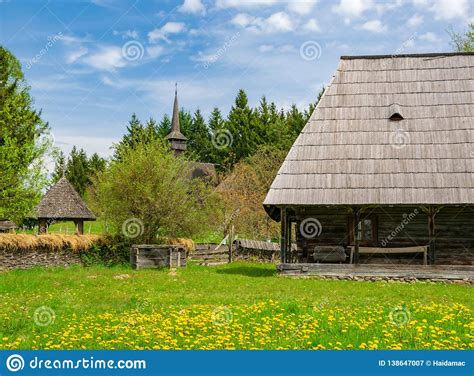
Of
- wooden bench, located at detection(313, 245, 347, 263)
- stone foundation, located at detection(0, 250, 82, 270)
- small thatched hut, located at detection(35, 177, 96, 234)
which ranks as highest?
small thatched hut, located at detection(35, 177, 96, 234)

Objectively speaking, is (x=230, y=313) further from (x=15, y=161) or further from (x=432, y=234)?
(x=15, y=161)

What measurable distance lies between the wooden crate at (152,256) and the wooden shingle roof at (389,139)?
506cm

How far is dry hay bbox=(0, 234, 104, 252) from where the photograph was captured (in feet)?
63.4

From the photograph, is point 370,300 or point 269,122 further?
point 269,122

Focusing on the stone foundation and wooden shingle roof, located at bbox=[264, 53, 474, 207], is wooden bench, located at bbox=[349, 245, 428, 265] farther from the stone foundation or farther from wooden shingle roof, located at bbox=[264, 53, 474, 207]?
the stone foundation

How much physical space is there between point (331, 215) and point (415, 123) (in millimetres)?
4815

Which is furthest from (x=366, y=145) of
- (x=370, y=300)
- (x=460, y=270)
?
(x=370, y=300)

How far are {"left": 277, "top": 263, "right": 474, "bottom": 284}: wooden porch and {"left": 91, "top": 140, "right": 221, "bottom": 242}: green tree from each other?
6522mm

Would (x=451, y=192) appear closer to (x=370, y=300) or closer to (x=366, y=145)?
(x=366, y=145)

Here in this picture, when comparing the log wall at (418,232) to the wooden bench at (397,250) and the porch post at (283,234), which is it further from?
the wooden bench at (397,250)

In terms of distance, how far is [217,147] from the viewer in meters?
65.1

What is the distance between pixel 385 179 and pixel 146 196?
9.79m

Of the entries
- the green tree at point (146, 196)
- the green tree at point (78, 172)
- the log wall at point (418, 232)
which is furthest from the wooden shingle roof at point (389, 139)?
the green tree at point (78, 172)

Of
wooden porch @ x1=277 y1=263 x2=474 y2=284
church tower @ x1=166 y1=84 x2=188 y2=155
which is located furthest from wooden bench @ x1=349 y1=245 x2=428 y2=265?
church tower @ x1=166 y1=84 x2=188 y2=155
